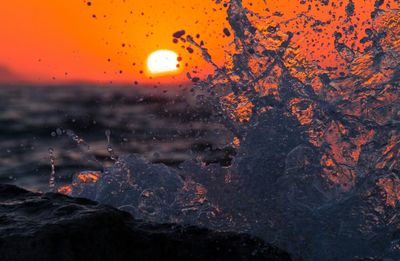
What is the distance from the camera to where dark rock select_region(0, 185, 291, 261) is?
199cm

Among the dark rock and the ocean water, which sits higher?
the ocean water

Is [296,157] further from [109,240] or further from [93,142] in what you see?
[93,142]

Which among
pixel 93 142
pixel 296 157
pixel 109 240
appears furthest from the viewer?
pixel 93 142

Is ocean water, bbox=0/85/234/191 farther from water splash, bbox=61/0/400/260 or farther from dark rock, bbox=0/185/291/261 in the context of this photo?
dark rock, bbox=0/185/291/261

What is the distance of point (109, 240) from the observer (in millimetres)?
2049

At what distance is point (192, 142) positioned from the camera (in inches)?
573

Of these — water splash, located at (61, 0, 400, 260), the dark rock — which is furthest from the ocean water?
the dark rock

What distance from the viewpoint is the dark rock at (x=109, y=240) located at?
1992mm

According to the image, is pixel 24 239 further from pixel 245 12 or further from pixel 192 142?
pixel 192 142

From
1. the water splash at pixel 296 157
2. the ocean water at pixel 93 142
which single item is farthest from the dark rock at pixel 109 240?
the ocean water at pixel 93 142

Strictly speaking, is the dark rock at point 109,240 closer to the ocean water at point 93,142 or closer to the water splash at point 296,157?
the water splash at point 296,157

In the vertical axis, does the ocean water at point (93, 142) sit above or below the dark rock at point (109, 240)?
above

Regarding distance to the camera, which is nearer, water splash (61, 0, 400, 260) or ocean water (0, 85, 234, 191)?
water splash (61, 0, 400, 260)

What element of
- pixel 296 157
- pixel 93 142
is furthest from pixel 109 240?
pixel 93 142
